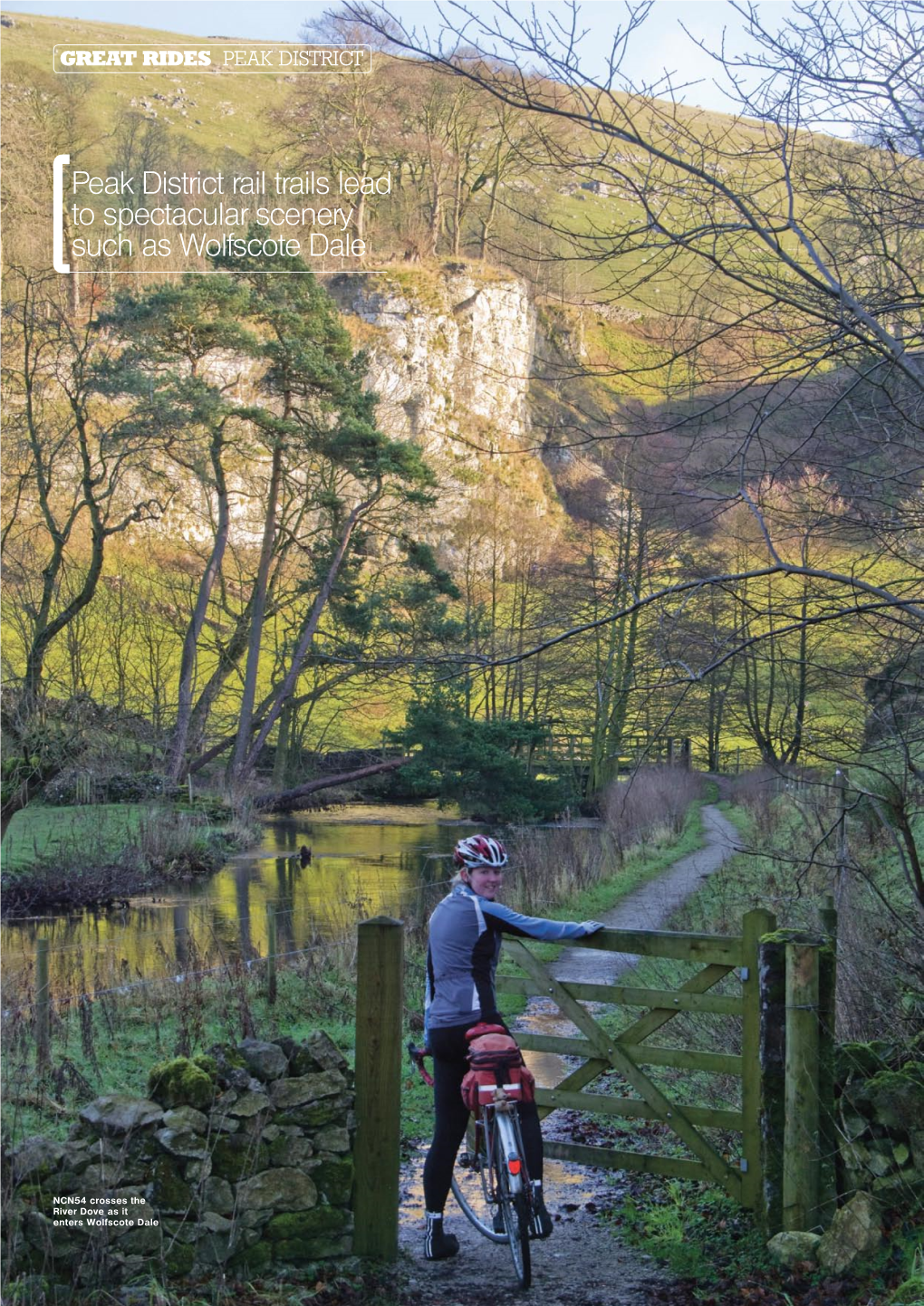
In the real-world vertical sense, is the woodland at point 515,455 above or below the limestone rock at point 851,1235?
above

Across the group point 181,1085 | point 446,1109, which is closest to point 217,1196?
point 181,1085

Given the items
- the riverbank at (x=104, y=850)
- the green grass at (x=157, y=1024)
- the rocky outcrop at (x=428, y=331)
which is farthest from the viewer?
the rocky outcrop at (x=428, y=331)

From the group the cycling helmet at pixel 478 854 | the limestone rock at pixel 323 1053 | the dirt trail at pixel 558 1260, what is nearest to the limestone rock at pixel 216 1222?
the limestone rock at pixel 323 1053

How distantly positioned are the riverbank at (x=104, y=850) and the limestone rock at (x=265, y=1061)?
1368cm

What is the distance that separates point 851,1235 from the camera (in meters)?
4.69

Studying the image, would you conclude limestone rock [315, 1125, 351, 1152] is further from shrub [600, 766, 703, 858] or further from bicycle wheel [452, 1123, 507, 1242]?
shrub [600, 766, 703, 858]

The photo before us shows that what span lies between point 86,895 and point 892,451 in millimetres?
15091

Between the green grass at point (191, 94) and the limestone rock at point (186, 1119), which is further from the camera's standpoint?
the green grass at point (191, 94)

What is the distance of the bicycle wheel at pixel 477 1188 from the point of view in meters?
5.05

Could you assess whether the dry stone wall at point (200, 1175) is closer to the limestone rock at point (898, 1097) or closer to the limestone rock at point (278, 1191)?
the limestone rock at point (278, 1191)

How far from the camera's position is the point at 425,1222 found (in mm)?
5051

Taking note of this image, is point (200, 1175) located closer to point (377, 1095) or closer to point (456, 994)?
point (377, 1095)

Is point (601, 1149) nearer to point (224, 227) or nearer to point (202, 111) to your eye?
point (224, 227)

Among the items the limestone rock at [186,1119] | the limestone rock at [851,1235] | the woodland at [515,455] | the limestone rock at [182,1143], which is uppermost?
the woodland at [515,455]
